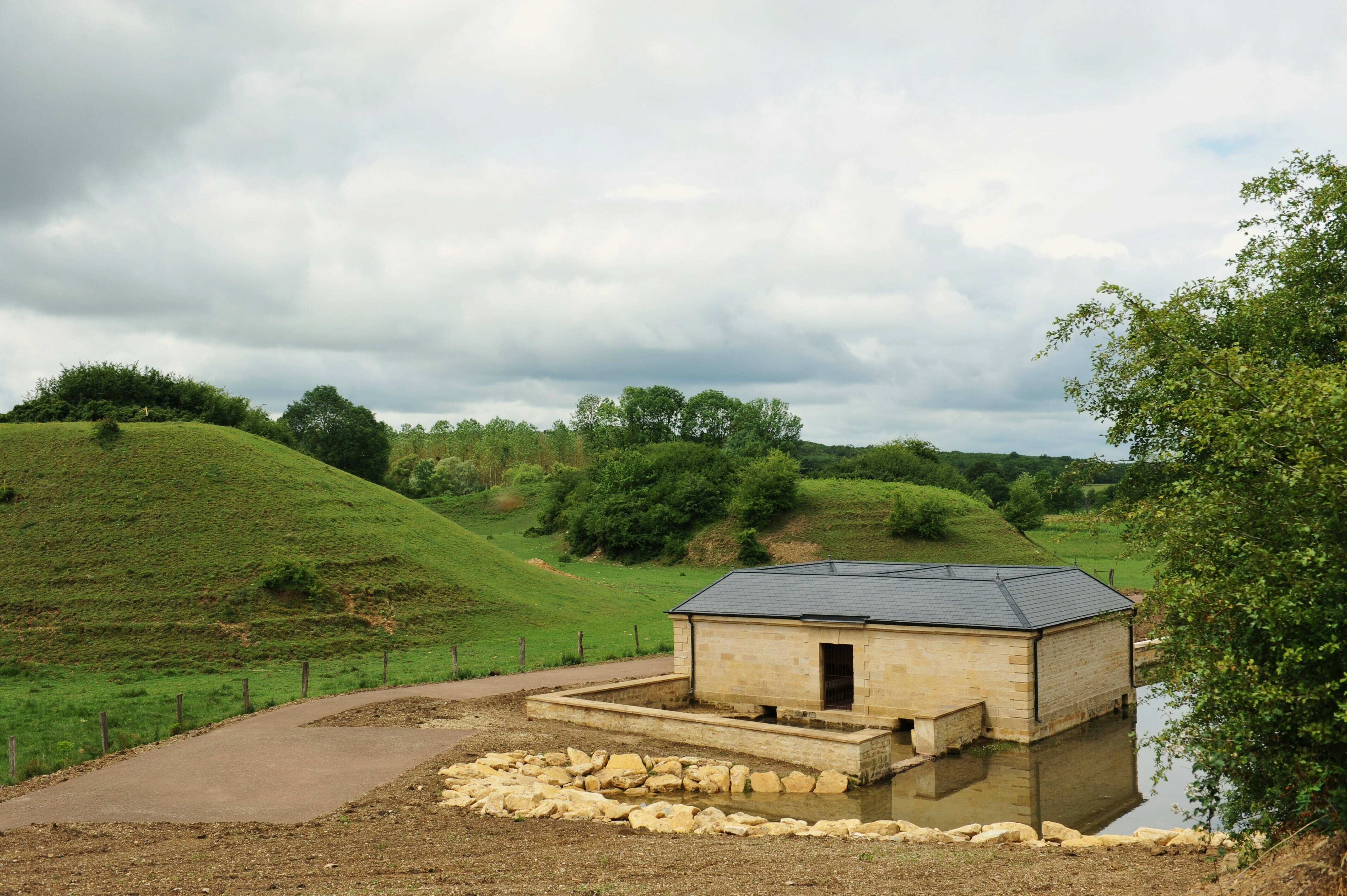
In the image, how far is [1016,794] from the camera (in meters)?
16.6

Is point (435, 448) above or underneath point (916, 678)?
above

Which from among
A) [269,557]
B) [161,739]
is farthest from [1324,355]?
[269,557]

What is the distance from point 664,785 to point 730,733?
250 centimetres

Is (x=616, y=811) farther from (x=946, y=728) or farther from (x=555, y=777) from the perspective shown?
(x=946, y=728)

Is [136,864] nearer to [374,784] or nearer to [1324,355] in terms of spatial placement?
[374,784]

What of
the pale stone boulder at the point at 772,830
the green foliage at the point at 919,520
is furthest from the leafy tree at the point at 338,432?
the pale stone boulder at the point at 772,830

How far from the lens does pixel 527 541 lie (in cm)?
8112

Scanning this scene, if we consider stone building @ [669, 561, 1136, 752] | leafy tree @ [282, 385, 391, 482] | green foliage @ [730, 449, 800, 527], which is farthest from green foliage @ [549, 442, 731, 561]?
stone building @ [669, 561, 1136, 752]

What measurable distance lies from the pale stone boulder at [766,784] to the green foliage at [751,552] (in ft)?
157

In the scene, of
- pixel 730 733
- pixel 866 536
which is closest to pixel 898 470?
pixel 866 536

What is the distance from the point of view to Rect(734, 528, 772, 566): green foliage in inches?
2549

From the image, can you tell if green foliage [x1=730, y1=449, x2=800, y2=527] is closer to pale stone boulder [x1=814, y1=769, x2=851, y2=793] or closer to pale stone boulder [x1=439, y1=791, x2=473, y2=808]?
pale stone boulder [x1=814, y1=769, x2=851, y2=793]

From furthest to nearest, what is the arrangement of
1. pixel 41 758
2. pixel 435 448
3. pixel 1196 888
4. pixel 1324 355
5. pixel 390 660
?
pixel 435 448 → pixel 390 660 → pixel 41 758 → pixel 1324 355 → pixel 1196 888

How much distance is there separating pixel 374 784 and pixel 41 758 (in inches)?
311
